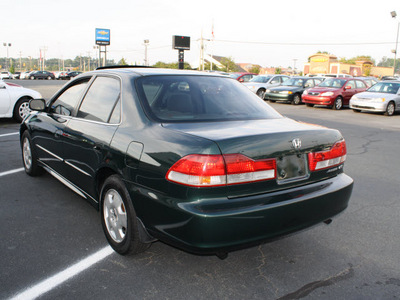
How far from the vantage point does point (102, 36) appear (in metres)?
61.2

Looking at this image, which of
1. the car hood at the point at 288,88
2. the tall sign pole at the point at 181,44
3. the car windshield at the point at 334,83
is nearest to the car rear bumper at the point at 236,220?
the car windshield at the point at 334,83

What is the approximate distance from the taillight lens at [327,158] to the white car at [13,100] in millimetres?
9566

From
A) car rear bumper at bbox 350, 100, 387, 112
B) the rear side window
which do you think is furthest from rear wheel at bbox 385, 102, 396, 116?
the rear side window

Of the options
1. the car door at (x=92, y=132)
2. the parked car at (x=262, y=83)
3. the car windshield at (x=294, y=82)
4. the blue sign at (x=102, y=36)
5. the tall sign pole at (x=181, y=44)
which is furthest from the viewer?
the blue sign at (x=102, y=36)

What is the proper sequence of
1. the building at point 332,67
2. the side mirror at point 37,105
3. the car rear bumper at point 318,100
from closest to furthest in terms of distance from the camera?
the side mirror at point 37,105 → the car rear bumper at point 318,100 → the building at point 332,67

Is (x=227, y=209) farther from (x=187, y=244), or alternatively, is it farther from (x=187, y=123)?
(x=187, y=123)

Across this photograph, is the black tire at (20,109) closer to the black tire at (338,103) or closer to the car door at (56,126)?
the car door at (56,126)

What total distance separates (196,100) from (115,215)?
1.25m

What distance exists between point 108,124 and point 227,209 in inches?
56.5

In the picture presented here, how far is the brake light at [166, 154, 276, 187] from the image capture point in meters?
2.51

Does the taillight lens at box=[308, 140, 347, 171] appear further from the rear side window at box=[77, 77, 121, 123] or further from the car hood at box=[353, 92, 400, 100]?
the car hood at box=[353, 92, 400, 100]

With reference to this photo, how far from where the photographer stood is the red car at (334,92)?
1798 cm

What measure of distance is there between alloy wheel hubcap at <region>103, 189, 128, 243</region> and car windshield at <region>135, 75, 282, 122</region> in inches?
30.8

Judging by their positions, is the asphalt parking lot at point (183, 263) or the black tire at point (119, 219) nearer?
the asphalt parking lot at point (183, 263)
